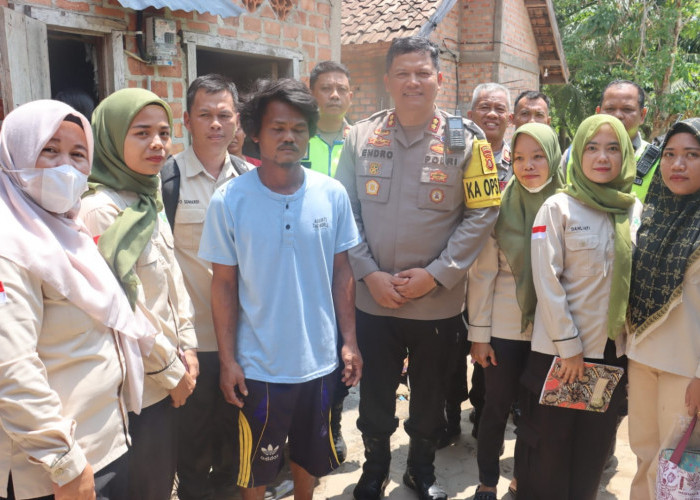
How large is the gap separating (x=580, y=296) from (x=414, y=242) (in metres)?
0.81

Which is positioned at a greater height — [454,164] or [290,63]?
[290,63]

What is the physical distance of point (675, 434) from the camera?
87.8 inches

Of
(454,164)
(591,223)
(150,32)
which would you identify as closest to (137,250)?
(454,164)

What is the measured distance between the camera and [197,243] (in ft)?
8.38

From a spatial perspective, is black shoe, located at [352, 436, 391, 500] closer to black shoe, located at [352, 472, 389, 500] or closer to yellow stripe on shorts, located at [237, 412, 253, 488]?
black shoe, located at [352, 472, 389, 500]

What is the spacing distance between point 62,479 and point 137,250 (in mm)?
737

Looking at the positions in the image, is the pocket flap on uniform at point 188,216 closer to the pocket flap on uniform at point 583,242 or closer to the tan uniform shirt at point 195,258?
the tan uniform shirt at point 195,258

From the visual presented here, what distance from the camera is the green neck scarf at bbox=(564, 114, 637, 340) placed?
2.33 meters

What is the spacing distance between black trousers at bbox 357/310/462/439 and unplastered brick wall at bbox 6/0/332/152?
2327mm

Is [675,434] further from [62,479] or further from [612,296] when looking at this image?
[62,479]

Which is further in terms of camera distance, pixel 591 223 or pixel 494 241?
pixel 494 241

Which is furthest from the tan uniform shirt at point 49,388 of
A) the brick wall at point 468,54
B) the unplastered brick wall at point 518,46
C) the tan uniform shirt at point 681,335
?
the unplastered brick wall at point 518,46

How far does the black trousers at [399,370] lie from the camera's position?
111 inches

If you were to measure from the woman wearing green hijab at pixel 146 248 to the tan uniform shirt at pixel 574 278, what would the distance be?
1550 millimetres
